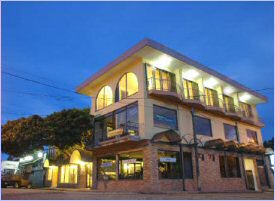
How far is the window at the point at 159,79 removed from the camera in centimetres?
1736

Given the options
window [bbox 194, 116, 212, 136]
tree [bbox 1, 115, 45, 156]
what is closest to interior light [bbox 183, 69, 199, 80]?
window [bbox 194, 116, 212, 136]

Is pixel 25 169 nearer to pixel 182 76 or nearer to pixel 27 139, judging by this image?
pixel 27 139

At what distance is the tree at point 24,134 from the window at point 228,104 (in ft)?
51.0

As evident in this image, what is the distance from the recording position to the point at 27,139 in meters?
20.1

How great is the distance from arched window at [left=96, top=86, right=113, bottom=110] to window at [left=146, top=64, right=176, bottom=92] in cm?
388

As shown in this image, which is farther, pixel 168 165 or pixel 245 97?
pixel 245 97

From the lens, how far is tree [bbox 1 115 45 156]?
788 inches

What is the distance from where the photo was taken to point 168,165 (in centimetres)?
1630

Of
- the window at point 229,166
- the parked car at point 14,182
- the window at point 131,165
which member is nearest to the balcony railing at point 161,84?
the window at point 131,165

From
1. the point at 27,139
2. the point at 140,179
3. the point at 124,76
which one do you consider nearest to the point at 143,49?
the point at 124,76

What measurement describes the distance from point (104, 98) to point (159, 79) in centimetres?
519

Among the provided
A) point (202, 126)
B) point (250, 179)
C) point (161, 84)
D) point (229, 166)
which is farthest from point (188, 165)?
point (250, 179)

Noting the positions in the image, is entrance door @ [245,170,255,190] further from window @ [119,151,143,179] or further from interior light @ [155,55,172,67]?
interior light @ [155,55,172,67]

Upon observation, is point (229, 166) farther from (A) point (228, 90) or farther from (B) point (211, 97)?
(A) point (228, 90)
